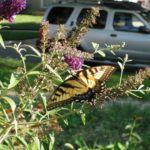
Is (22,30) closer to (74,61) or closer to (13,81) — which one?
(13,81)

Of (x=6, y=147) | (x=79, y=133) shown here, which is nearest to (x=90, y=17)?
(x=6, y=147)

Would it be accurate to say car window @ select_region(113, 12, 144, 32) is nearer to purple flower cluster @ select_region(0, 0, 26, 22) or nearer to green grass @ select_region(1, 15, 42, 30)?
purple flower cluster @ select_region(0, 0, 26, 22)

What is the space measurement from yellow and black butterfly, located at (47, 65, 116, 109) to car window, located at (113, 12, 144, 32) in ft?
39.0

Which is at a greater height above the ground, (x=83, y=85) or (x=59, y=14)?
(x=83, y=85)

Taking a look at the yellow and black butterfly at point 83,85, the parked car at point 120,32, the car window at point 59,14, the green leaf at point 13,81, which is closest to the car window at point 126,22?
the parked car at point 120,32

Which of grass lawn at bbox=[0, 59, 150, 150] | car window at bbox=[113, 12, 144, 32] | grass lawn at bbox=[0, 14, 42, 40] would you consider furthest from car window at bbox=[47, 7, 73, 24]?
grass lawn at bbox=[0, 59, 150, 150]

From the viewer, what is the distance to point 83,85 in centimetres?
280

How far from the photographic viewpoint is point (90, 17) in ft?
9.86

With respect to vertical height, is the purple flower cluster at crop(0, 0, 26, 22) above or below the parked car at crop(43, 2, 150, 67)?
above

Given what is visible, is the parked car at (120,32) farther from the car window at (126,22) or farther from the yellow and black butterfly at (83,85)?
the yellow and black butterfly at (83,85)

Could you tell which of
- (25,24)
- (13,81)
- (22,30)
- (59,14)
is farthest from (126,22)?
(25,24)

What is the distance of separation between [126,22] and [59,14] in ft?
5.95

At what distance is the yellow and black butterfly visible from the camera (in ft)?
9.11

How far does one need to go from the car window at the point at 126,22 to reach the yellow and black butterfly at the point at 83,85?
11.9 m
